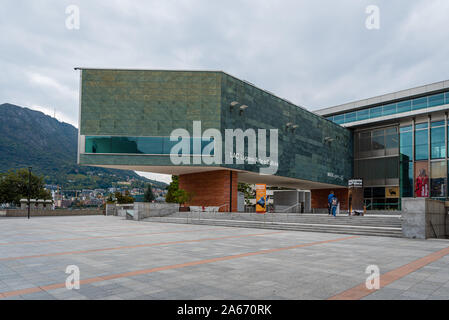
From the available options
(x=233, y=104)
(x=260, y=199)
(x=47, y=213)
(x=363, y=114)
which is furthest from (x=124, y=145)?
(x=363, y=114)

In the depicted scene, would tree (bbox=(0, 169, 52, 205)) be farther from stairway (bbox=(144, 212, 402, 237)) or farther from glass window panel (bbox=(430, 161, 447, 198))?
glass window panel (bbox=(430, 161, 447, 198))

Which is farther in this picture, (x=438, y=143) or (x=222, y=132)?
(x=438, y=143)

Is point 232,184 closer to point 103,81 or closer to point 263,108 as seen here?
point 263,108

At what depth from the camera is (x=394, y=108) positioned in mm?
48688

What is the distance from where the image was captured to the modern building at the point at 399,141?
43.9m

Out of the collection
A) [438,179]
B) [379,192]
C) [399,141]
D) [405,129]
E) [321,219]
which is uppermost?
[405,129]

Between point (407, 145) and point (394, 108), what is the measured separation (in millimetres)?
5802

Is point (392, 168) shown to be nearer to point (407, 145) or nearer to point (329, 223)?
point (407, 145)

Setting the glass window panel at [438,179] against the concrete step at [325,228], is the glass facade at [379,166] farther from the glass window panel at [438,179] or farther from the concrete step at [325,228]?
the concrete step at [325,228]

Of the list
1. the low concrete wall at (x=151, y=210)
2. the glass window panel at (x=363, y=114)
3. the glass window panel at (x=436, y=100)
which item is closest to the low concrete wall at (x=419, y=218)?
the low concrete wall at (x=151, y=210)
